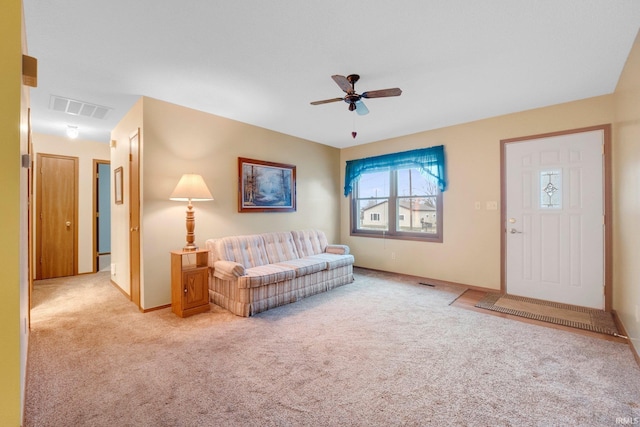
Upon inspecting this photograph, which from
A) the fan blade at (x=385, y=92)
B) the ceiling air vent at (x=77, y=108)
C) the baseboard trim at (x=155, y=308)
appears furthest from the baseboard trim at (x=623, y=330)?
the ceiling air vent at (x=77, y=108)

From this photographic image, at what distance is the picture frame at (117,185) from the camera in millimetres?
4023

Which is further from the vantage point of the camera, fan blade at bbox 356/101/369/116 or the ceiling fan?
fan blade at bbox 356/101/369/116

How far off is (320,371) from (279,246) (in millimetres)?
2387

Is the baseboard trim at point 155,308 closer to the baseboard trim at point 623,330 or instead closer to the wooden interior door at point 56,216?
the wooden interior door at point 56,216

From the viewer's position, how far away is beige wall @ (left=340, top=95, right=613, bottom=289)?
12.1ft

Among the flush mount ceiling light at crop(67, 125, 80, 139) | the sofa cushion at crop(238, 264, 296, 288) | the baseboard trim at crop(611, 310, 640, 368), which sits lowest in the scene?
the baseboard trim at crop(611, 310, 640, 368)

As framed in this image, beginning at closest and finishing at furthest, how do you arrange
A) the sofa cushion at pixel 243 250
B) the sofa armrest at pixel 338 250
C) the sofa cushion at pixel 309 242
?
the sofa cushion at pixel 243 250 < the sofa cushion at pixel 309 242 < the sofa armrest at pixel 338 250

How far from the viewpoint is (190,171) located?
3.69 meters

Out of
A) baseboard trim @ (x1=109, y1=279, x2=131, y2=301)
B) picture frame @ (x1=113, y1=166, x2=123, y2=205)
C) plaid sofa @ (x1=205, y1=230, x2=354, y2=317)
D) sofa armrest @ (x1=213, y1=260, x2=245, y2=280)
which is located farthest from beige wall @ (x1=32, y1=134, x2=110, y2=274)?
sofa armrest @ (x1=213, y1=260, x2=245, y2=280)

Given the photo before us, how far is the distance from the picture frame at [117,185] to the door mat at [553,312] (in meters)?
5.06

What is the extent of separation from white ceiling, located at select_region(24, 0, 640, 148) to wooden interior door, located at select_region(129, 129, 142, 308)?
22.5 inches

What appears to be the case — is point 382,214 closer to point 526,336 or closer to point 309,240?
point 309,240

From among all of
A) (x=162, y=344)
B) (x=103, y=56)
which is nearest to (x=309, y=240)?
Result: (x=162, y=344)

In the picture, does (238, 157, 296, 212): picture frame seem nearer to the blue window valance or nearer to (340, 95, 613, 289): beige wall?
the blue window valance
